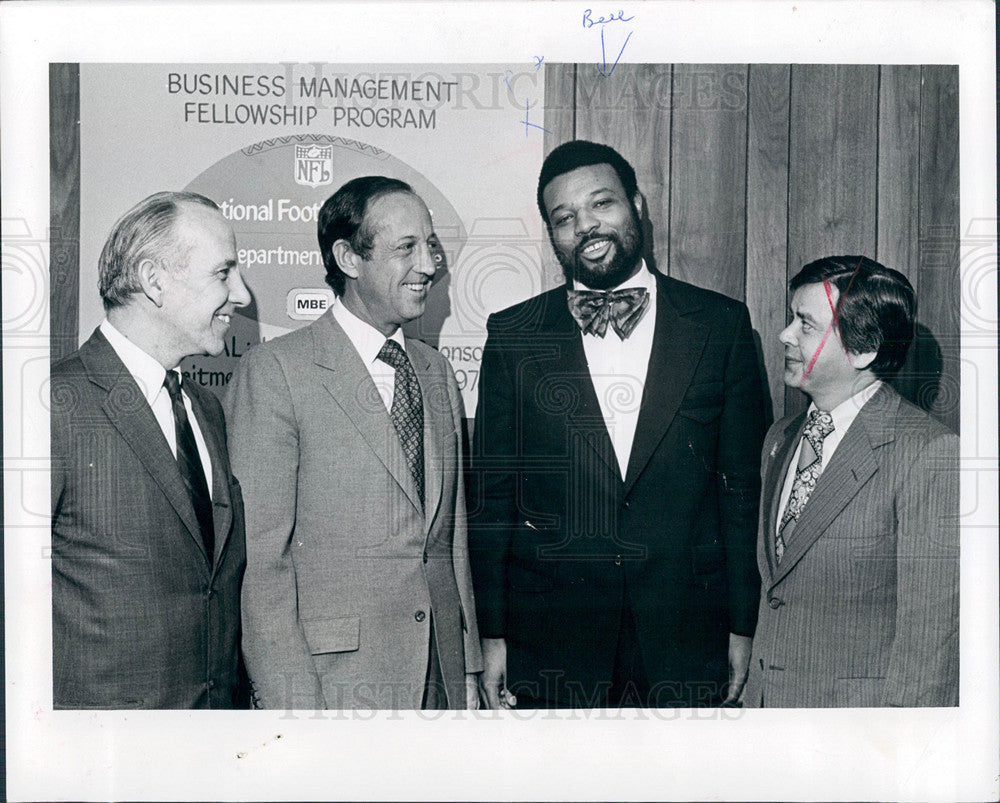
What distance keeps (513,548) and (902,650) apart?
3.35 feet

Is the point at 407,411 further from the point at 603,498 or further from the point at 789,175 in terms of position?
the point at 789,175

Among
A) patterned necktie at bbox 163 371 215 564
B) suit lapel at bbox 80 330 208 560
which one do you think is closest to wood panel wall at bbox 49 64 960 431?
suit lapel at bbox 80 330 208 560

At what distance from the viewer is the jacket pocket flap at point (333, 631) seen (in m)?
2.47

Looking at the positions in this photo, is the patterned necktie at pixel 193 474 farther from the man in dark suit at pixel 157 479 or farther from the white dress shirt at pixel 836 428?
the white dress shirt at pixel 836 428

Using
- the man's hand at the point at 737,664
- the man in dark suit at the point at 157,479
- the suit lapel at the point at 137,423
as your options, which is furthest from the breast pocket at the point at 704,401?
the suit lapel at the point at 137,423

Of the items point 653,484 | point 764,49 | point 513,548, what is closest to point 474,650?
point 513,548

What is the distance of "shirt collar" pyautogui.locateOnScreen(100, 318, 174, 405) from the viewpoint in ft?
8.11

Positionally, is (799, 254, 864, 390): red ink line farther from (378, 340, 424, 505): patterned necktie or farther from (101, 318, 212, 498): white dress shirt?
(101, 318, 212, 498): white dress shirt

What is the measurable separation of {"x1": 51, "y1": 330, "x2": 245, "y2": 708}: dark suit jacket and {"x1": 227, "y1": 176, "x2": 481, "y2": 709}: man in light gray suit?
72mm

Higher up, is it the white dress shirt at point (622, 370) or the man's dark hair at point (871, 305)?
the man's dark hair at point (871, 305)

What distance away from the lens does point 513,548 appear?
8.32 feet

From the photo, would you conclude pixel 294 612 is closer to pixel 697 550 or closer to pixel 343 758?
pixel 343 758

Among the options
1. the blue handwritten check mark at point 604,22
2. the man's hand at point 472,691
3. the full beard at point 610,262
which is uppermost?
the blue handwritten check mark at point 604,22

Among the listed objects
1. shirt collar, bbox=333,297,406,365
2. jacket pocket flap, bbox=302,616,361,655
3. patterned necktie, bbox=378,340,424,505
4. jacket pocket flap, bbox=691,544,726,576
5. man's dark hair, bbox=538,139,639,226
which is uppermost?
man's dark hair, bbox=538,139,639,226
